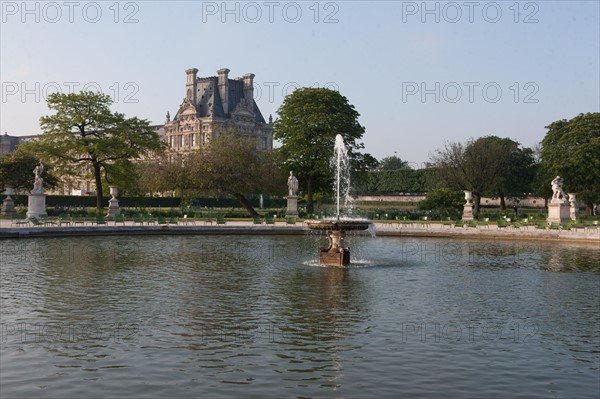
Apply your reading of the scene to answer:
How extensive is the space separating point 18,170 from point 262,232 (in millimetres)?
30696

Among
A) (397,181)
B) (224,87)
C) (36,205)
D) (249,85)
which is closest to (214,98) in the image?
(224,87)

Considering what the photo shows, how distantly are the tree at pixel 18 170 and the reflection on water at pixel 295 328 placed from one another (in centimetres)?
3830

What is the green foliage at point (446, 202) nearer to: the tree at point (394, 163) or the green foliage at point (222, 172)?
the green foliage at point (222, 172)

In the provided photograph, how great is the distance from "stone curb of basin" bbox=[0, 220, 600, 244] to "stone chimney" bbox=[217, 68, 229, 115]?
96.3 meters

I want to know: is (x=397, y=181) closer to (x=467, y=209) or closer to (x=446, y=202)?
(x=446, y=202)

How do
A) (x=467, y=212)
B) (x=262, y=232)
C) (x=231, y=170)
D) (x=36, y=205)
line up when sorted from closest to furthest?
(x=262, y=232), (x=36, y=205), (x=467, y=212), (x=231, y=170)

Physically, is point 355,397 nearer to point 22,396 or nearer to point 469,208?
point 22,396

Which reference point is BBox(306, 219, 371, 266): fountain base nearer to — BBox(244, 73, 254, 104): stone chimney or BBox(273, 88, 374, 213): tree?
BBox(273, 88, 374, 213): tree

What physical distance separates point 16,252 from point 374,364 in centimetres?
1953

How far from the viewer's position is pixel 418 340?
11.3 m

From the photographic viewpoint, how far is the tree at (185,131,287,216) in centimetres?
5272

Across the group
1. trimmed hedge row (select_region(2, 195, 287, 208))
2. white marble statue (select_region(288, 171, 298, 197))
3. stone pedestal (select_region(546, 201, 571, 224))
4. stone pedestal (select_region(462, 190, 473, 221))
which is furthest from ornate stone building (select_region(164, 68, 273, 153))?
stone pedestal (select_region(546, 201, 571, 224))

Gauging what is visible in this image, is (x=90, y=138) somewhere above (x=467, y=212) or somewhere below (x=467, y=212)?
above

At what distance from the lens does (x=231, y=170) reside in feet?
174
